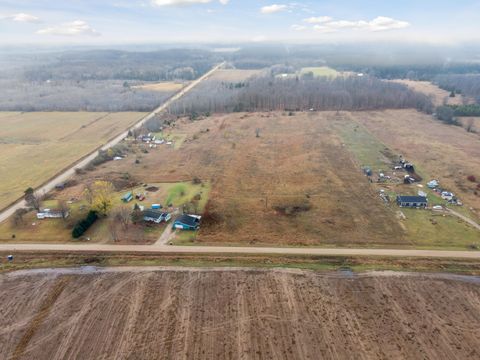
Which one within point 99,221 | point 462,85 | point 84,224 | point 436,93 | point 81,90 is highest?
point 462,85

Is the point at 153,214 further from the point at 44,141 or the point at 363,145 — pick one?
the point at 44,141

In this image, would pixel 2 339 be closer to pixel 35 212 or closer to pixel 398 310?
pixel 35 212

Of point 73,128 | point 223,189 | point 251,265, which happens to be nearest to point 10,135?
point 73,128

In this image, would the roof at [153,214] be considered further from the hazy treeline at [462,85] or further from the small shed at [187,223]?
the hazy treeline at [462,85]

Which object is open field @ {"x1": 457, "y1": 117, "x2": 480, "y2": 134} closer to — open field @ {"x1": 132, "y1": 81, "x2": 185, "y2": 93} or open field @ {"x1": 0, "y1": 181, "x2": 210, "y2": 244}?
open field @ {"x1": 0, "y1": 181, "x2": 210, "y2": 244}

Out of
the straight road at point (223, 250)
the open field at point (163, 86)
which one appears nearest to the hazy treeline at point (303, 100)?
the open field at point (163, 86)

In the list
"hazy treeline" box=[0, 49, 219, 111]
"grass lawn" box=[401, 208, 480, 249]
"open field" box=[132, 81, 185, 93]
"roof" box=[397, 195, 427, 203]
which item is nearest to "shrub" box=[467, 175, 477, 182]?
"roof" box=[397, 195, 427, 203]

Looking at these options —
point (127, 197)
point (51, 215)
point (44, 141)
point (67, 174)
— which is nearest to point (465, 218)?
point (127, 197)
